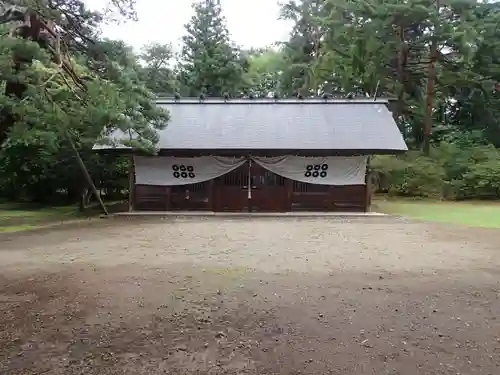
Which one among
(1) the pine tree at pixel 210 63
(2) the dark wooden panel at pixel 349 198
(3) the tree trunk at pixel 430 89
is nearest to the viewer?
(2) the dark wooden panel at pixel 349 198

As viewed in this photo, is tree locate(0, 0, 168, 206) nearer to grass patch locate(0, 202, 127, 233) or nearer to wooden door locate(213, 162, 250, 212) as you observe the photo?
grass patch locate(0, 202, 127, 233)

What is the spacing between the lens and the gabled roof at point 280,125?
555 inches

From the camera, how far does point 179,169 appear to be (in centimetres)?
1445

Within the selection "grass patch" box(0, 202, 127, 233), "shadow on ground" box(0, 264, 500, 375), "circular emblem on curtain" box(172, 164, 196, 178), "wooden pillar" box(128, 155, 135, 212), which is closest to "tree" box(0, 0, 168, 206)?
"shadow on ground" box(0, 264, 500, 375)

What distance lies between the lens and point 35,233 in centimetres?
1001

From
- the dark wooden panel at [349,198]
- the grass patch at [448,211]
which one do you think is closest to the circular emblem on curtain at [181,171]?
the dark wooden panel at [349,198]

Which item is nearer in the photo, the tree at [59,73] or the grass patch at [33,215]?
the tree at [59,73]

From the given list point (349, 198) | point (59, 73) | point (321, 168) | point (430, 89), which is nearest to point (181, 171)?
point (321, 168)

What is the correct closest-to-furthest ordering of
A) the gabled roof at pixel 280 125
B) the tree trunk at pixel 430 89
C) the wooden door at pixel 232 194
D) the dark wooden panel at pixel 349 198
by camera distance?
the gabled roof at pixel 280 125 → the dark wooden panel at pixel 349 198 → the wooden door at pixel 232 194 → the tree trunk at pixel 430 89

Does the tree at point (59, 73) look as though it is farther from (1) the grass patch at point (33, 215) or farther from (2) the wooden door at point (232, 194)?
(2) the wooden door at point (232, 194)

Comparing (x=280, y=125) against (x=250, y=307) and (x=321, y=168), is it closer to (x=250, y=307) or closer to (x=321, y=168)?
(x=321, y=168)

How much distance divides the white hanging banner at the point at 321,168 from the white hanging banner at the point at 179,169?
1.14 metres

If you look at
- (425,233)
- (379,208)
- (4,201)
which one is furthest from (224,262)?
(4,201)

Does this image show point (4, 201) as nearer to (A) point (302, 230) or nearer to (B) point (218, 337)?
(A) point (302, 230)
